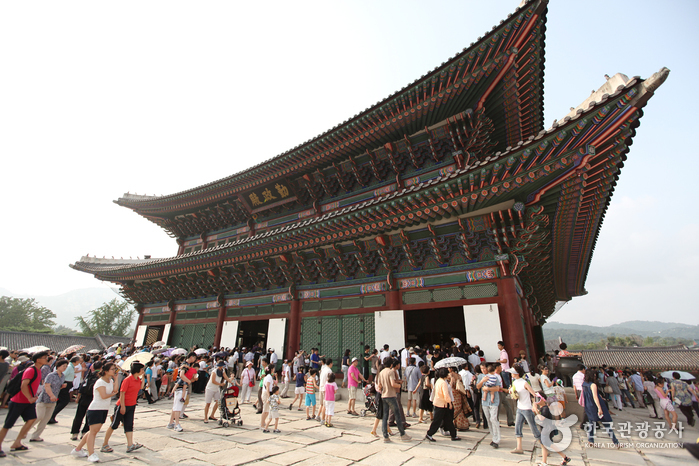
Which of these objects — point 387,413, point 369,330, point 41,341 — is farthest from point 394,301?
point 41,341

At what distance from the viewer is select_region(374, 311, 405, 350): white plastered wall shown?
11.9 metres

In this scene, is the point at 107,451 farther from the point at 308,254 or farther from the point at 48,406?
the point at 308,254

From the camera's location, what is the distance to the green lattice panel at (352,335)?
12883 millimetres

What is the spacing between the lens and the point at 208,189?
19.3 metres

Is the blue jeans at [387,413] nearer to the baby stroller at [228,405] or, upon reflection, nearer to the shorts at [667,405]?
the baby stroller at [228,405]

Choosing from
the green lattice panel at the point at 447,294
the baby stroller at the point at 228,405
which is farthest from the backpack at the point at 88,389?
the green lattice panel at the point at 447,294

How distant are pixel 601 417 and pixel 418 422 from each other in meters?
3.96

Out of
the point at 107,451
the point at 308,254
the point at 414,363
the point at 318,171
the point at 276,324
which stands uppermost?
the point at 318,171

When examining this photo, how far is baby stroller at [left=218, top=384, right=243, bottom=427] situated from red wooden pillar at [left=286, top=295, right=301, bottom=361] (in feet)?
19.3

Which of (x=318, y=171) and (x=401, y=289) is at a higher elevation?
(x=318, y=171)

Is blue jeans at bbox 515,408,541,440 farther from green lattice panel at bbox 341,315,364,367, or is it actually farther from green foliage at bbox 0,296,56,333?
green foliage at bbox 0,296,56,333

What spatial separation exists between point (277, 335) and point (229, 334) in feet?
11.8

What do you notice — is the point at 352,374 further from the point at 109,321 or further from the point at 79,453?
the point at 109,321

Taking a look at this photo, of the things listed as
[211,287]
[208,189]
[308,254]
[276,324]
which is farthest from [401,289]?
[208,189]
